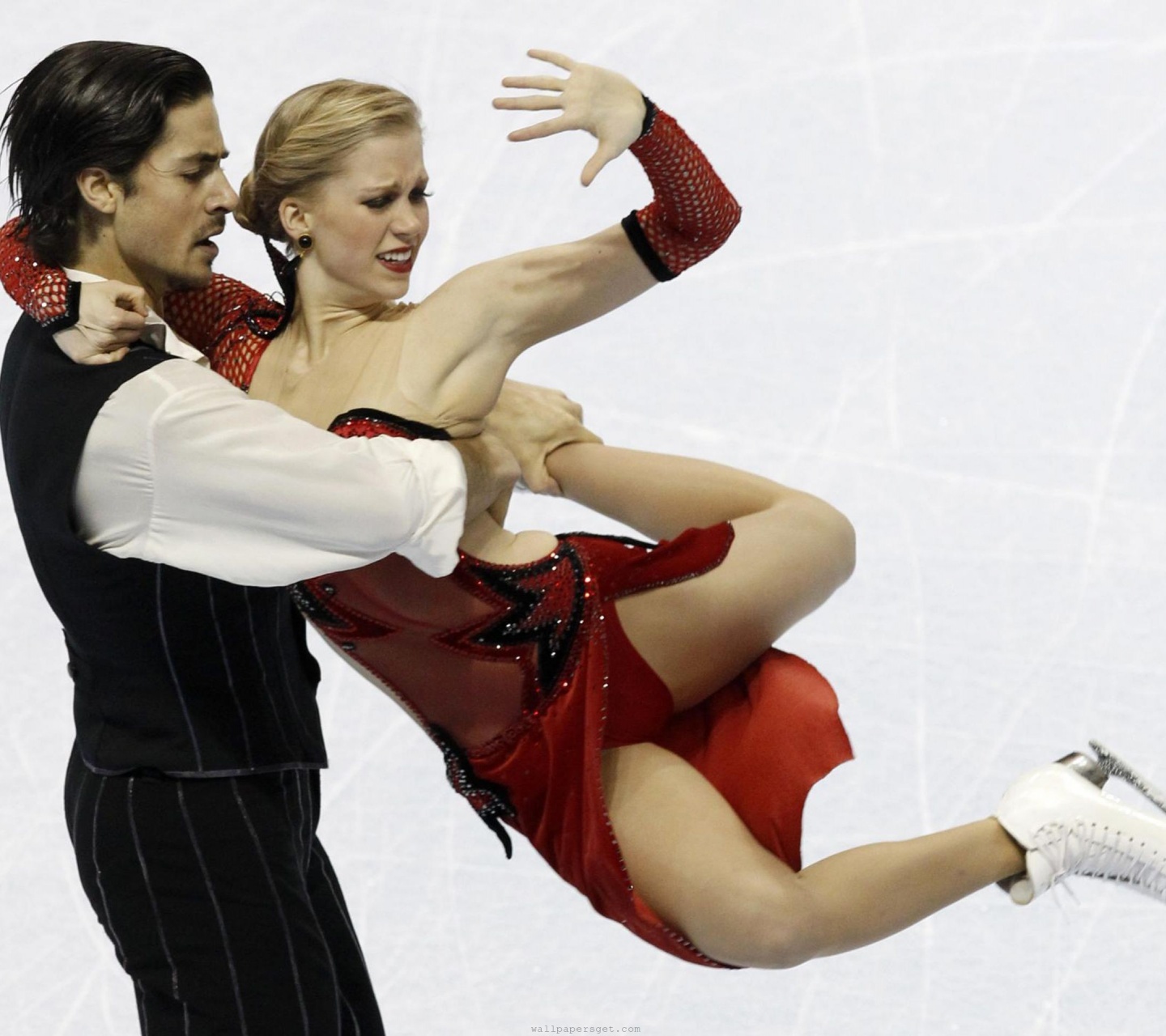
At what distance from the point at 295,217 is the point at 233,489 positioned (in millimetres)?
635

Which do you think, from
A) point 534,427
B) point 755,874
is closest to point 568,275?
point 534,427

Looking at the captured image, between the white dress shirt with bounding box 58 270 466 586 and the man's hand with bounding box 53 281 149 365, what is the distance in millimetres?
46

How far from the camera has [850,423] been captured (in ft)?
16.2

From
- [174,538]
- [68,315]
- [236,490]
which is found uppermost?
[68,315]

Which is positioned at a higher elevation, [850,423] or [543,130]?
[543,130]

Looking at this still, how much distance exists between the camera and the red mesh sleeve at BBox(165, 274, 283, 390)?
3.36m

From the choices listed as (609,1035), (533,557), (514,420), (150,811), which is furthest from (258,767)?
(609,1035)

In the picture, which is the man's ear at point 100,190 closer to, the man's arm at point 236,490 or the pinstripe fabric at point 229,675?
the man's arm at point 236,490

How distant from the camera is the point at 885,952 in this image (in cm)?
400

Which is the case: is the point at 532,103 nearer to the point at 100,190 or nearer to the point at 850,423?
the point at 100,190

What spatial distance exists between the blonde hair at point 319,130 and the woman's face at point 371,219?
0.02 meters

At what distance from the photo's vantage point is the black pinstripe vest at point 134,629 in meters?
2.85

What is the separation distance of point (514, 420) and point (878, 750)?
1.28 metres

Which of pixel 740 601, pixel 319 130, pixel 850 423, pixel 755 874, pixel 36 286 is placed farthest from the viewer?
pixel 850 423
